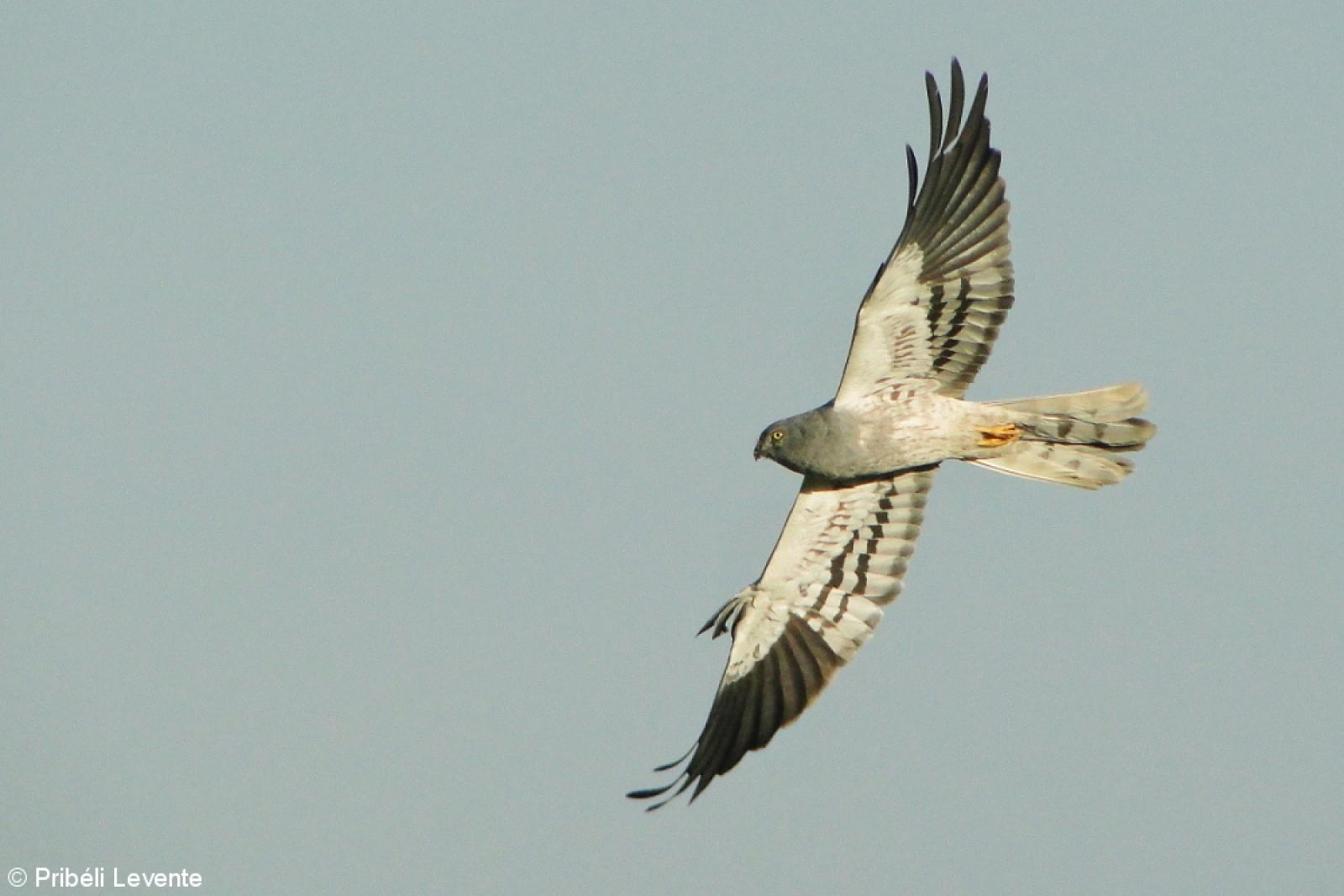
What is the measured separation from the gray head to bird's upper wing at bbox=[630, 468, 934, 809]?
2.89ft

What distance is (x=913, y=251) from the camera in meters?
12.8

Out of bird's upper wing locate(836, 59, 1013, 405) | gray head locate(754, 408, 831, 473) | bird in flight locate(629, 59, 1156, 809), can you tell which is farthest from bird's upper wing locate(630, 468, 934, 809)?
bird's upper wing locate(836, 59, 1013, 405)

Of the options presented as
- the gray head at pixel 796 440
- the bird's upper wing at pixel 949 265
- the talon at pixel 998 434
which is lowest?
the gray head at pixel 796 440

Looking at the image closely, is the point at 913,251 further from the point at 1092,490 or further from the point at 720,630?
the point at 720,630

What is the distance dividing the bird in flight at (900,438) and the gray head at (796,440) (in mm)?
12

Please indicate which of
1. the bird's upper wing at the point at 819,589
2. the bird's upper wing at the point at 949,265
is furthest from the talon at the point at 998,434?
the bird's upper wing at the point at 819,589

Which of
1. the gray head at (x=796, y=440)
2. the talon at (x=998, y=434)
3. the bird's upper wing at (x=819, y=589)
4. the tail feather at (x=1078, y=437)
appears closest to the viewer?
the tail feather at (x=1078, y=437)

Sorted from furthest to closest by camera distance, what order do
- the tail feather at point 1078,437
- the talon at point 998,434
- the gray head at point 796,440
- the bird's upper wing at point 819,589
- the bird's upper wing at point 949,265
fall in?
1. the bird's upper wing at point 819,589
2. the gray head at point 796,440
3. the talon at point 998,434
4. the tail feather at point 1078,437
5. the bird's upper wing at point 949,265

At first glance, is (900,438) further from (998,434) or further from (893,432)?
(998,434)

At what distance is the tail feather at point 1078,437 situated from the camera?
43.1ft

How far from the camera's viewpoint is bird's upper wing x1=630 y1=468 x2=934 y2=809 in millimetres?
14461

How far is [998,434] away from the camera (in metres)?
13.3

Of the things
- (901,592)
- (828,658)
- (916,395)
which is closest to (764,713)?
(828,658)

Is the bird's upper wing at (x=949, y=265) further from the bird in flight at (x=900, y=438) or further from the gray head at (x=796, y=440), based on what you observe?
the gray head at (x=796, y=440)
